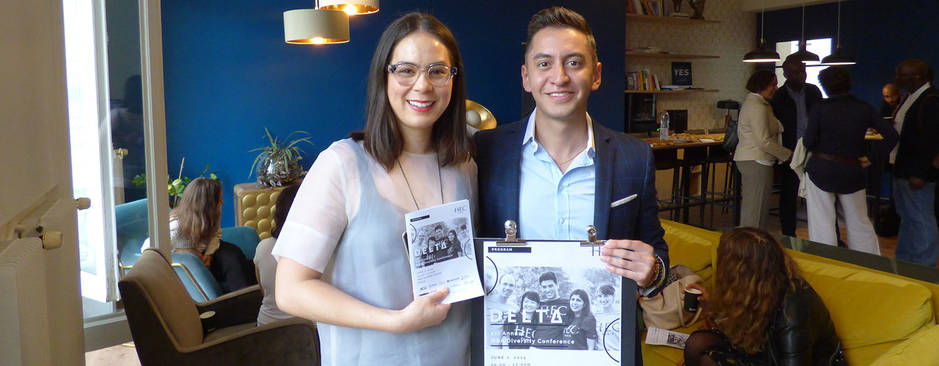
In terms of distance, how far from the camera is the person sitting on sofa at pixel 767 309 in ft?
8.59

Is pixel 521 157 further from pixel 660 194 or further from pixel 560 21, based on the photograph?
pixel 660 194

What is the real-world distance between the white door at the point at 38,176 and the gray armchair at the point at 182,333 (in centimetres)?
48

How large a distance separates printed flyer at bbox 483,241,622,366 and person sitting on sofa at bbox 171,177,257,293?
9.12 feet

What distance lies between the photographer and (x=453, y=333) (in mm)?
1486

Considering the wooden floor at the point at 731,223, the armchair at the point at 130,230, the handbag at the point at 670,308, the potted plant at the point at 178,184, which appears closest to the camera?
the armchair at the point at 130,230

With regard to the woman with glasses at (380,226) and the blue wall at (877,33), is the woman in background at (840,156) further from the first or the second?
the blue wall at (877,33)

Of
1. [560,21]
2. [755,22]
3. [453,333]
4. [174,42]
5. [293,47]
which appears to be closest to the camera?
[453,333]

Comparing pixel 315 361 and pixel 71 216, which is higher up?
pixel 71 216

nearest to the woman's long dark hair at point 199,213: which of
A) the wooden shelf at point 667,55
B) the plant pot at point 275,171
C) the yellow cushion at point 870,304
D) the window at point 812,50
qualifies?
the plant pot at point 275,171

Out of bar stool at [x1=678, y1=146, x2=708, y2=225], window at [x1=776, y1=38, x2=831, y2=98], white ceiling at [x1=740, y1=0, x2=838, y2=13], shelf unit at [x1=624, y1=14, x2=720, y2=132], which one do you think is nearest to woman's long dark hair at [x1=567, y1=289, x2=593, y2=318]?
bar stool at [x1=678, y1=146, x2=708, y2=225]

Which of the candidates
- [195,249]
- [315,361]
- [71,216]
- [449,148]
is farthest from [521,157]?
[195,249]

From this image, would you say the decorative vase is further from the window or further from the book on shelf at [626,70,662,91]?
the window

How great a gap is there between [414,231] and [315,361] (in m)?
1.83

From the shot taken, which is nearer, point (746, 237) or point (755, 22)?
point (746, 237)
